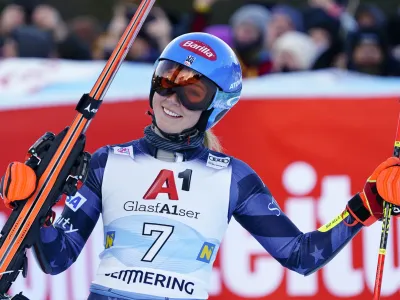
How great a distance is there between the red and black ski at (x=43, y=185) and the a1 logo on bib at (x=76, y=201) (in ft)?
0.88

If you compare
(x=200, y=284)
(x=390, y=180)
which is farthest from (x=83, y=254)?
(x=390, y=180)

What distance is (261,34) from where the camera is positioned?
971cm

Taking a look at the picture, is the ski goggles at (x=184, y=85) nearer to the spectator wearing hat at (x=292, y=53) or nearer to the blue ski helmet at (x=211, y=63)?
the blue ski helmet at (x=211, y=63)

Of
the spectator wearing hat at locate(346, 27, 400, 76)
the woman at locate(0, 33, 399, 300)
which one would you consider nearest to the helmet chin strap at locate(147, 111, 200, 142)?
the woman at locate(0, 33, 399, 300)

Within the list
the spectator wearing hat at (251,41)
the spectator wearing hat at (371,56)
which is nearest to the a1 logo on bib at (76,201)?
the spectator wearing hat at (251,41)

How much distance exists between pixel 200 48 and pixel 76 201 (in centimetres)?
81

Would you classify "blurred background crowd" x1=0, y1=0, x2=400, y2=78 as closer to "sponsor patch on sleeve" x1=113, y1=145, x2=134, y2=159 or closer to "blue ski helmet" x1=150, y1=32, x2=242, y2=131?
"blue ski helmet" x1=150, y1=32, x2=242, y2=131

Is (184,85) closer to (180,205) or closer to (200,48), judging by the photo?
(200,48)

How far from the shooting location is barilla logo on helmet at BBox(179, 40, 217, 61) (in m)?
4.72

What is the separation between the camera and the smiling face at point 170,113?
184 inches

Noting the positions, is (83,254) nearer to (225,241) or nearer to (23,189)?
(225,241)

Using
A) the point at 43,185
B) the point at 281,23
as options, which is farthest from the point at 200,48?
the point at 281,23

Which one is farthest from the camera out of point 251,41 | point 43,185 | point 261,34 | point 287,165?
point 261,34

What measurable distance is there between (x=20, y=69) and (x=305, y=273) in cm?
406
